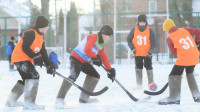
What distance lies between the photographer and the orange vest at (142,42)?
18.8ft

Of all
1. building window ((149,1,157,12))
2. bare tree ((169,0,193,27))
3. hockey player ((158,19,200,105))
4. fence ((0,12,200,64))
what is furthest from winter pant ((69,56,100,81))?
building window ((149,1,157,12))

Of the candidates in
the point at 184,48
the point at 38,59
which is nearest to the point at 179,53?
the point at 184,48

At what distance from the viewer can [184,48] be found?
4.12 metres

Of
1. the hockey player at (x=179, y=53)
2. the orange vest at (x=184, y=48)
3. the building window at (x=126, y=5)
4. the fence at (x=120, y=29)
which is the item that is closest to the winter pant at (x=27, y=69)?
the hockey player at (x=179, y=53)

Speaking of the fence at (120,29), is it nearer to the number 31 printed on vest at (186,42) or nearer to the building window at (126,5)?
the building window at (126,5)

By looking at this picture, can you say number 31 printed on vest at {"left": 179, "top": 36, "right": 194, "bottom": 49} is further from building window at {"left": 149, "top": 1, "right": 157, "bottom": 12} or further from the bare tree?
building window at {"left": 149, "top": 1, "right": 157, "bottom": 12}

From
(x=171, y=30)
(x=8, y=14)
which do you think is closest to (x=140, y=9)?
(x=8, y=14)

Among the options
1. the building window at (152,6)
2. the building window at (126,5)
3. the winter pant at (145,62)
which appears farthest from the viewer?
the building window at (152,6)

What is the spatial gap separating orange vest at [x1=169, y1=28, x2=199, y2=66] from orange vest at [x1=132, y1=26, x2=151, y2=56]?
5.08 feet

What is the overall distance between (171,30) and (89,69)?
46.4 inches

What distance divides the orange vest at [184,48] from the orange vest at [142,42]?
5.08ft

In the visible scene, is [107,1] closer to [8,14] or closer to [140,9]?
[140,9]

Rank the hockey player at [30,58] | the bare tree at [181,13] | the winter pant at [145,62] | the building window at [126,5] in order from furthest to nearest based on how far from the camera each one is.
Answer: the building window at [126,5]
the bare tree at [181,13]
the winter pant at [145,62]
the hockey player at [30,58]

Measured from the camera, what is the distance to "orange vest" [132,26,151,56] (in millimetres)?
5730
